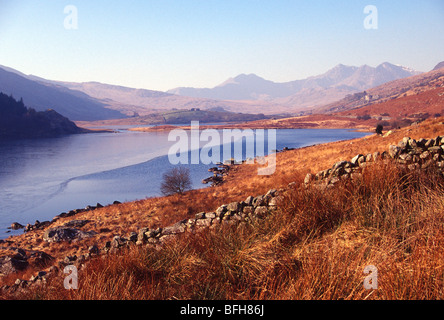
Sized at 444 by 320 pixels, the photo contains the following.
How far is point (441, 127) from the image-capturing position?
50.5 ft

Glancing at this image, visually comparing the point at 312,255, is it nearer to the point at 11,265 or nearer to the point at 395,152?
the point at 395,152

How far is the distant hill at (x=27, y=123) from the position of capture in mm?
86050

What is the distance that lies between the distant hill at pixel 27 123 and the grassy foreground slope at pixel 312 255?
97906 millimetres

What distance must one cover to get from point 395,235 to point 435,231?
42 cm

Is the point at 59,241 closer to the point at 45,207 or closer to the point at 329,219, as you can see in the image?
the point at 45,207

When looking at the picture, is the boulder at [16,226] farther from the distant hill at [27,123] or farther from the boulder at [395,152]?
the distant hill at [27,123]

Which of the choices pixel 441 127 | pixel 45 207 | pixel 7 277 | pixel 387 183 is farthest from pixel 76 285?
pixel 45 207

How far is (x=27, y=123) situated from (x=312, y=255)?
11225cm

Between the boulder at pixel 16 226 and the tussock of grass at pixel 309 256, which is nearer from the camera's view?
the tussock of grass at pixel 309 256

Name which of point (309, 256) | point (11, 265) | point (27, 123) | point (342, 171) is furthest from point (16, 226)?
point (27, 123)

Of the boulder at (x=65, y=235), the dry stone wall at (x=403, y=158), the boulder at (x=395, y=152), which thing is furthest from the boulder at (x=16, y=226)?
the boulder at (x=395, y=152)

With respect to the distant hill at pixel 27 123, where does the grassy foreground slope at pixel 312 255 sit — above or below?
below
